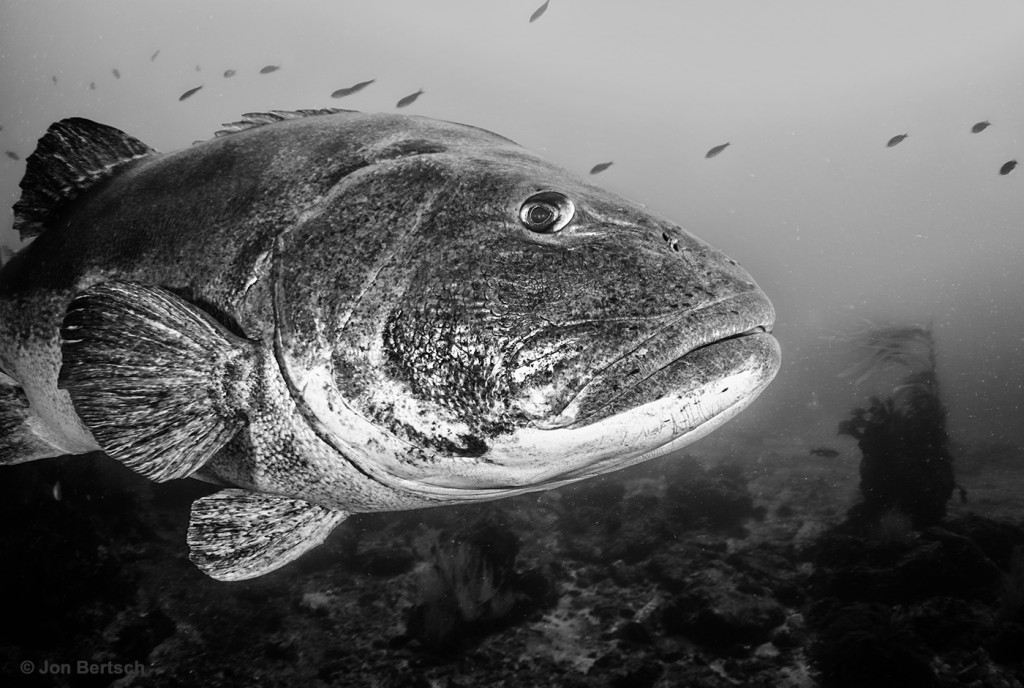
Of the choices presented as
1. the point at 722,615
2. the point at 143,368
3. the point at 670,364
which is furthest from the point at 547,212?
the point at 722,615

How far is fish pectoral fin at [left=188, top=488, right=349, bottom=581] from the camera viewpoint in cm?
212

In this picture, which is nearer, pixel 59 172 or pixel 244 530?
pixel 244 530

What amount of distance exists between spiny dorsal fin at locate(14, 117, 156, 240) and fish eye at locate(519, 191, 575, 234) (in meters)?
2.33

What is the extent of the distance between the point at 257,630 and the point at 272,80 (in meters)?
137

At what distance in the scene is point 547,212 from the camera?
1612mm

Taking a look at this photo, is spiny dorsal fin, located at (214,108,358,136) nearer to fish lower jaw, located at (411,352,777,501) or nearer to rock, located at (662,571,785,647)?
fish lower jaw, located at (411,352,777,501)

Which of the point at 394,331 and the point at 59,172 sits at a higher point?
the point at 59,172

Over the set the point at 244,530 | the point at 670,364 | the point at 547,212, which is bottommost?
the point at 244,530

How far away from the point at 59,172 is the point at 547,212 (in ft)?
8.66

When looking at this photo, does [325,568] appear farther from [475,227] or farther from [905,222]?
[905,222]

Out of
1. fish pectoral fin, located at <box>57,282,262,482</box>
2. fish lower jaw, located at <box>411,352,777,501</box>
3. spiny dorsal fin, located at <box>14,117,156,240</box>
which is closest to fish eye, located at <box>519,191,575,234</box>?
fish lower jaw, located at <box>411,352,777,501</box>

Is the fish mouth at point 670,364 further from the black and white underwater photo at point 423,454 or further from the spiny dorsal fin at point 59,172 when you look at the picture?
the spiny dorsal fin at point 59,172

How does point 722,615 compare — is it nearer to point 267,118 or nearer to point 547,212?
point 547,212

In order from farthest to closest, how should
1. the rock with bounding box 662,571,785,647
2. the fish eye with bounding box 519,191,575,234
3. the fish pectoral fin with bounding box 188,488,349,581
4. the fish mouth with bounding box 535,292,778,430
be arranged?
the rock with bounding box 662,571,785,647, the fish pectoral fin with bounding box 188,488,349,581, the fish eye with bounding box 519,191,575,234, the fish mouth with bounding box 535,292,778,430
